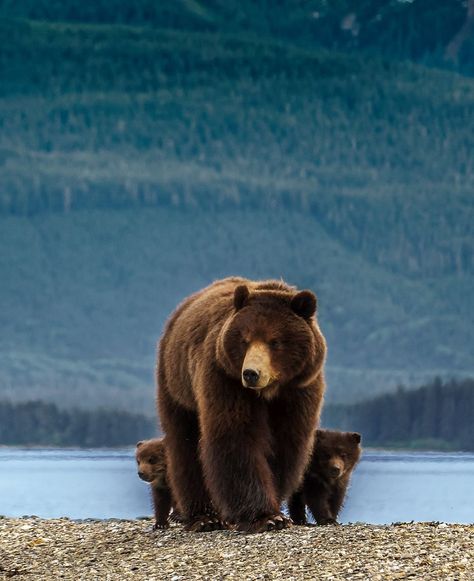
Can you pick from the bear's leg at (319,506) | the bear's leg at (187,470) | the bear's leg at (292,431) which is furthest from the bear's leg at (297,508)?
the bear's leg at (292,431)

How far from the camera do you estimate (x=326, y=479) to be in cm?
1504

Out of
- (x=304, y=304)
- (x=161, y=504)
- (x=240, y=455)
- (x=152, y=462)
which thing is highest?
(x=304, y=304)

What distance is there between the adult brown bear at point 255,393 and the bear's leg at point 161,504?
1626 mm

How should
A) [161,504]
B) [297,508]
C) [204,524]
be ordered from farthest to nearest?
1. [161,504]
2. [297,508]
3. [204,524]

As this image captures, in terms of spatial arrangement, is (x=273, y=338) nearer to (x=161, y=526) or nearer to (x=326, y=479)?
(x=326, y=479)

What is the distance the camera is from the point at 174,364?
14328 millimetres

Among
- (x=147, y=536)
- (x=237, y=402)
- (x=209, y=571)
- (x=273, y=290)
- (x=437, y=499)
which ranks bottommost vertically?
(x=437, y=499)

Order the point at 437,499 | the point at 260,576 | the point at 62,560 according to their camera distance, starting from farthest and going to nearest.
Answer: the point at 437,499, the point at 62,560, the point at 260,576

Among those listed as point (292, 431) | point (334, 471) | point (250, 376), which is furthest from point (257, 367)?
point (334, 471)

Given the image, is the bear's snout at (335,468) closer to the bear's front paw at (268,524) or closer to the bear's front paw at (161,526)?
the bear's front paw at (161,526)

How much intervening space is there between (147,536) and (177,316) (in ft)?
7.07

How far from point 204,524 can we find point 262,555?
220 cm

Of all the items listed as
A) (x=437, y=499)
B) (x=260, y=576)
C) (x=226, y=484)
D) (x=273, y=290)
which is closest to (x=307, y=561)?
(x=260, y=576)

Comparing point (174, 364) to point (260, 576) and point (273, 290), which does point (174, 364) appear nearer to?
point (273, 290)
